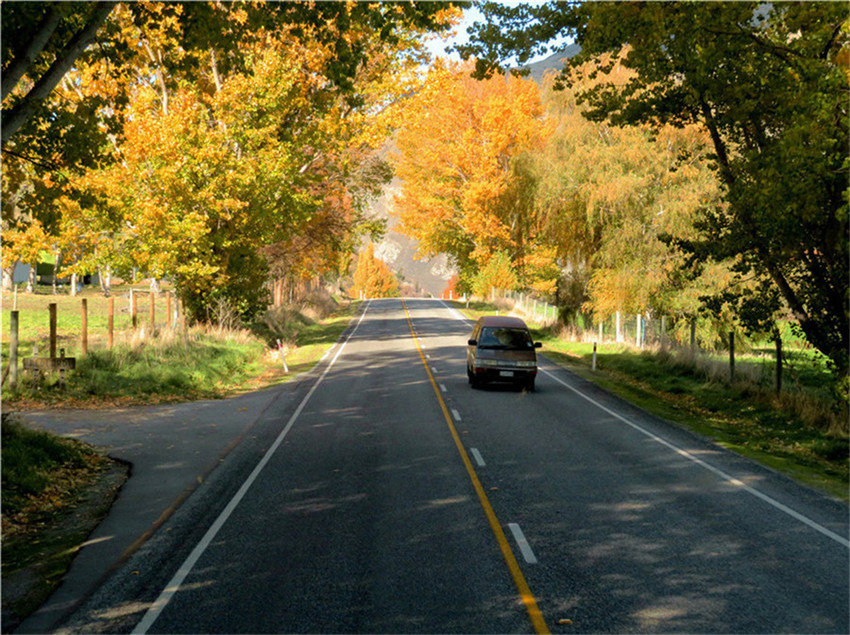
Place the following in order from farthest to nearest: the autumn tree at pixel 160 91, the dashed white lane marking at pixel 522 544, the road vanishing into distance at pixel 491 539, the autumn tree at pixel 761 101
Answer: the autumn tree at pixel 761 101 → the autumn tree at pixel 160 91 → the dashed white lane marking at pixel 522 544 → the road vanishing into distance at pixel 491 539

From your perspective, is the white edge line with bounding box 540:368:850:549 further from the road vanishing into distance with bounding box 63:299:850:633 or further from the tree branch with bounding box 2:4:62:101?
the tree branch with bounding box 2:4:62:101

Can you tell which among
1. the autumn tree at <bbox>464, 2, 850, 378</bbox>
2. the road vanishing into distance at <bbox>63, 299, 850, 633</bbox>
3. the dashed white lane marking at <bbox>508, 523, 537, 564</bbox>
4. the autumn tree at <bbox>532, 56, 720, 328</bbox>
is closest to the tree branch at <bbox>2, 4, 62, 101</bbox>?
the road vanishing into distance at <bbox>63, 299, 850, 633</bbox>

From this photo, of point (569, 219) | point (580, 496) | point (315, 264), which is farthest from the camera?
point (315, 264)

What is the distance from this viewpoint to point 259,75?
27688 millimetres

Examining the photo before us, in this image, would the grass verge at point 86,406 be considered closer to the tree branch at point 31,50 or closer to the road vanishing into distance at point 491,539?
the road vanishing into distance at point 491,539

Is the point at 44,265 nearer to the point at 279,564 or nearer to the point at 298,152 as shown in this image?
the point at 298,152

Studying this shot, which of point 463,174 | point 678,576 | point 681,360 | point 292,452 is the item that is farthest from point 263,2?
point 463,174

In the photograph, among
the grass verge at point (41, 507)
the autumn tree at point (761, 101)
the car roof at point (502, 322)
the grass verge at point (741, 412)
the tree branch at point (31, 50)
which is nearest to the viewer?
the grass verge at point (41, 507)

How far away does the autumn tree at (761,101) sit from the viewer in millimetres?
13461

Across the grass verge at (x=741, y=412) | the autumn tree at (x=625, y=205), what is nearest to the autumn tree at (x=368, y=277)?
the autumn tree at (x=625, y=205)

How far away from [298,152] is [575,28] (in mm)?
13891

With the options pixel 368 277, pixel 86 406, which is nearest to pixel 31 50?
pixel 86 406

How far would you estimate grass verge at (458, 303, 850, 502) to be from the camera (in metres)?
14.2

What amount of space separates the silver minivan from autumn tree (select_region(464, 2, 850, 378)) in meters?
5.68
